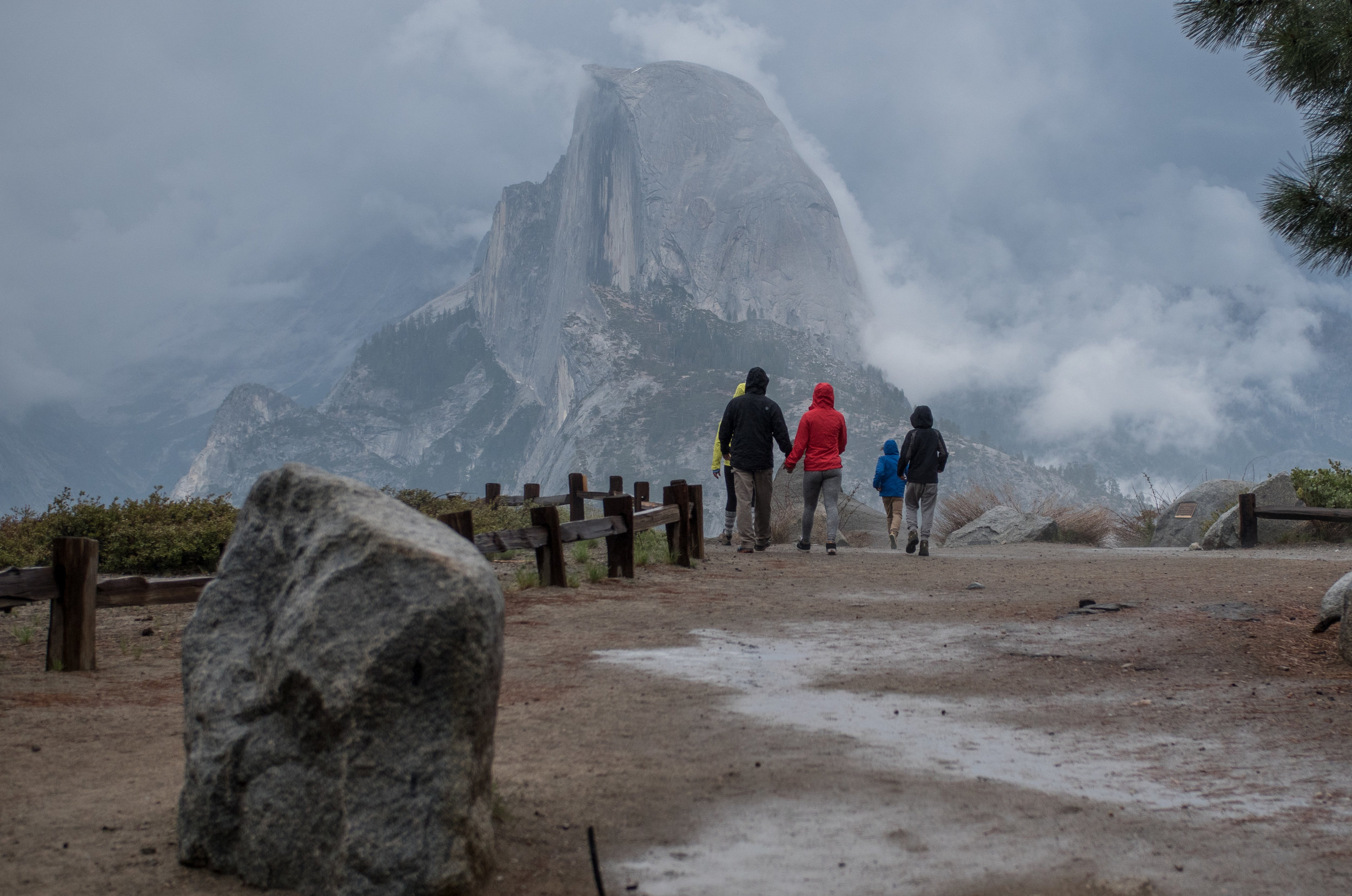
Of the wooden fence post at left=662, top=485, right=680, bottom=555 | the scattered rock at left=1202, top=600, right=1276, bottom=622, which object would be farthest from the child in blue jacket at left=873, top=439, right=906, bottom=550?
the scattered rock at left=1202, top=600, right=1276, bottom=622

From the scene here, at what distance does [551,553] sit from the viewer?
10.0m

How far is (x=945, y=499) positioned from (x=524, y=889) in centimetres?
2198

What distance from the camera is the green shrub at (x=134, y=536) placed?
12195 millimetres

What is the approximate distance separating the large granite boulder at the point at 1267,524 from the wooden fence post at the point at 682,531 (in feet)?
30.9

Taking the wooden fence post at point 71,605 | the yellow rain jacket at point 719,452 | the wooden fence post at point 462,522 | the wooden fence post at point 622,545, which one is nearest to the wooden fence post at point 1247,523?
the yellow rain jacket at point 719,452

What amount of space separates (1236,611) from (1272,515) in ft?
28.4

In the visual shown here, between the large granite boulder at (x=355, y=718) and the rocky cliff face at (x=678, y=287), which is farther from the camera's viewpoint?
the rocky cliff face at (x=678, y=287)

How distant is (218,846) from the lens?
11.0 ft

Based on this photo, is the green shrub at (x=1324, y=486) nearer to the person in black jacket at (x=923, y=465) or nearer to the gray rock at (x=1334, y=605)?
the person in black jacket at (x=923, y=465)

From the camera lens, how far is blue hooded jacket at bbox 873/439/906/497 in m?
18.2

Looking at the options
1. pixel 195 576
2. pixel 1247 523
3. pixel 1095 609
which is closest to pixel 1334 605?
pixel 1095 609

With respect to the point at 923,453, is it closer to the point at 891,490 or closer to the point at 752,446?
the point at 752,446

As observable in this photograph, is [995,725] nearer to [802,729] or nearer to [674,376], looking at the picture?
[802,729]

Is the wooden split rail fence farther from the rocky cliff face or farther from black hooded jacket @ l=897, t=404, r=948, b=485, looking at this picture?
the rocky cliff face
